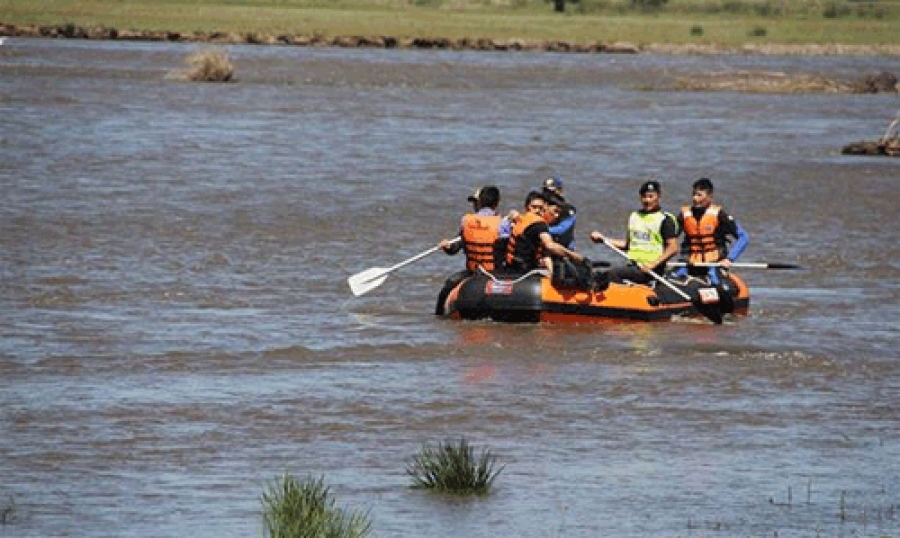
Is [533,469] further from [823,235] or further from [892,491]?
[823,235]

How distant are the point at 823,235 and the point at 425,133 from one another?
1803 centimetres

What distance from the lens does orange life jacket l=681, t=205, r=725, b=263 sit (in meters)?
22.2

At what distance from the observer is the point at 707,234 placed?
2225cm

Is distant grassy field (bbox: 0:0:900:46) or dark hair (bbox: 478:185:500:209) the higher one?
dark hair (bbox: 478:185:500:209)

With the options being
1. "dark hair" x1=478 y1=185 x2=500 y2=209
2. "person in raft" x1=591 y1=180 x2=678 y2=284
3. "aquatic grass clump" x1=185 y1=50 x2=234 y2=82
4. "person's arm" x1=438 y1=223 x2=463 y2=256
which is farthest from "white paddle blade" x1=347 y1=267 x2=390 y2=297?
"aquatic grass clump" x1=185 y1=50 x2=234 y2=82

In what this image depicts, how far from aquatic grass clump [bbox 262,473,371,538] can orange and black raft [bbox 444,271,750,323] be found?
8.10m

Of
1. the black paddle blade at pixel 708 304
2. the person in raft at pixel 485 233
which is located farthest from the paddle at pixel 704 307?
the person in raft at pixel 485 233

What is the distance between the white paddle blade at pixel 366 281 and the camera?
22984 mm

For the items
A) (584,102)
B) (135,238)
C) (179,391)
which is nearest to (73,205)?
(135,238)

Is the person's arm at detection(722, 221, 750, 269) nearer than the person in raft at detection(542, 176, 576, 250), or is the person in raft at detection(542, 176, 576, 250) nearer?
the person in raft at detection(542, 176, 576, 250)

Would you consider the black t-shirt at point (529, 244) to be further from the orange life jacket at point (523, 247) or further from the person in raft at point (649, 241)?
the person in raft at point (649, 241)

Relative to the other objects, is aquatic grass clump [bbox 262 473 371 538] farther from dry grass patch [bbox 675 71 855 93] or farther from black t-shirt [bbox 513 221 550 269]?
dry grass patch [bbox 675 71 855 93]

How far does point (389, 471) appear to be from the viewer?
47.3 ft

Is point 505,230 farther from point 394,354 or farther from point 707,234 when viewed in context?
point 707,234
